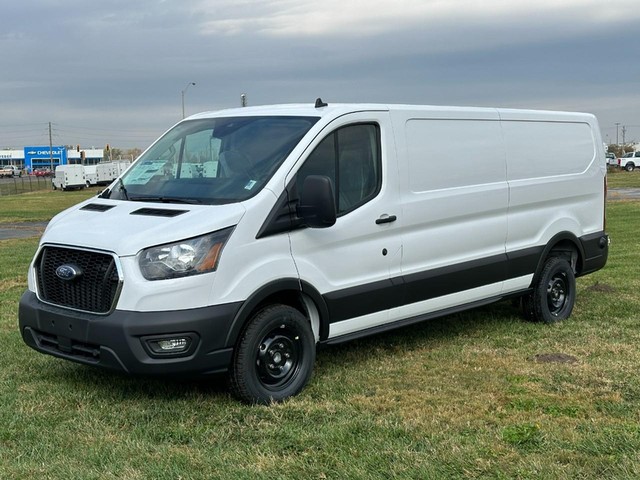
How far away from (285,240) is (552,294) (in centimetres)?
373

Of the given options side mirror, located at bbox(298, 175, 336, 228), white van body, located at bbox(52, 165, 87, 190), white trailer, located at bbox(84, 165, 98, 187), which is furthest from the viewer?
white trailer, located at bbox(84, 165, 98, 187)

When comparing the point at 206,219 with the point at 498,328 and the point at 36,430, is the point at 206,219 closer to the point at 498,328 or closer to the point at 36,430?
the point at 36,430

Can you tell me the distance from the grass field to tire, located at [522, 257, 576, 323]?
0.53 meters

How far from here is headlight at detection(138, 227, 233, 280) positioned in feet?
15.5

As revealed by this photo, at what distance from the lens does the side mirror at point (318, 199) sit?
513 cm

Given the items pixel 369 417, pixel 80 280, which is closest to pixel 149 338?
pixel 80 280

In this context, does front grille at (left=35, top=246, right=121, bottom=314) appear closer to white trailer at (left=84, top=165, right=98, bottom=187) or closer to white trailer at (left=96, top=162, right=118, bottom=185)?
white trailer at (left=84, top=165, right=98, bottom=187)

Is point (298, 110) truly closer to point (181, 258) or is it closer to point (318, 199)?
point (318, 199)

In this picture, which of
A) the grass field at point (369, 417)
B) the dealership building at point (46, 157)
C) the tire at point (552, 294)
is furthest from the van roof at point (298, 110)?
the dealership building at point (46, 157)

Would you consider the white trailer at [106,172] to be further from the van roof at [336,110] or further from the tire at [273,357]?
the tire at [273,357]

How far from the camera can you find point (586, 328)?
7391 millimetres

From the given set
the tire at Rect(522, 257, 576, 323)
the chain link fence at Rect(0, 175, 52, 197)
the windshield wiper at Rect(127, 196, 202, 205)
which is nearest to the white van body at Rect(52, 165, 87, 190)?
the chain link fence at Rect(0, 175, 52, 197)

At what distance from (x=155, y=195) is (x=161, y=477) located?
2296mm

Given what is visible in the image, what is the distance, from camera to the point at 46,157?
143m
